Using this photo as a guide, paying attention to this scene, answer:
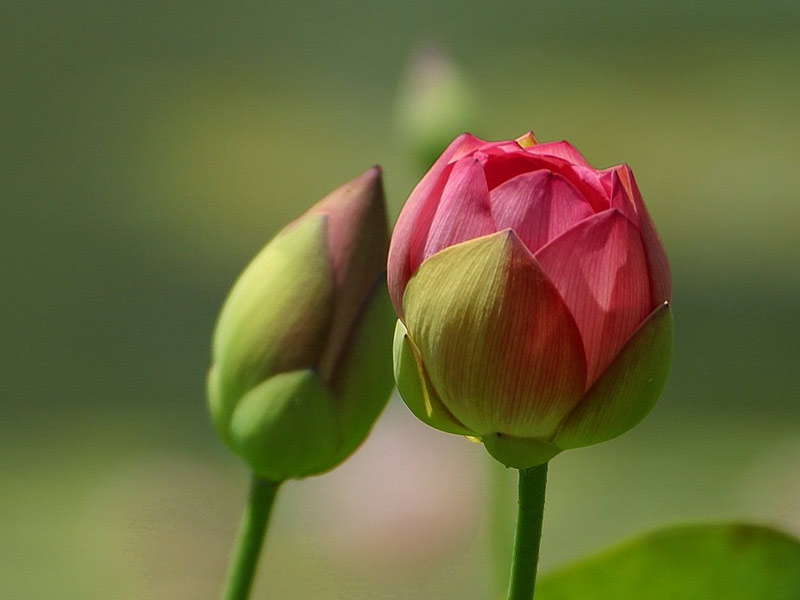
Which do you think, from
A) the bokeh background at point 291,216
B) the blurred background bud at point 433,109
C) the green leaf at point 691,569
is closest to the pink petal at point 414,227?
the green leaf at point 691,569

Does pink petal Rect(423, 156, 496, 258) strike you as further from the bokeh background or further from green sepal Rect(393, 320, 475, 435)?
the bokeh background

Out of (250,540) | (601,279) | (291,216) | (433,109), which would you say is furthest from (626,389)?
(291,216)

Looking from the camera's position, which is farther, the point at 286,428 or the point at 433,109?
the point at 433,109

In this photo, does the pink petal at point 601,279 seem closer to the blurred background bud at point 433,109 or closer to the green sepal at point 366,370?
the green sepal at point 366,370

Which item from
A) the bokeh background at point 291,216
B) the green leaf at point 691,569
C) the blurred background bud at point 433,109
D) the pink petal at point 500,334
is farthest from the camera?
the bokeh background at point 291,216

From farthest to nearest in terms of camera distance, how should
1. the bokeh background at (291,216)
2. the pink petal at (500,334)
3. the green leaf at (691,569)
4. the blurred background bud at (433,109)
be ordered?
the bokeh background at (291,216) → the blurred background bud at (433,109) → the green leaf at (691,569) → the pink petal at (500,334)

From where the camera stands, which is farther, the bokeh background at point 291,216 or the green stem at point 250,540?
the bokeh background at point 291,216

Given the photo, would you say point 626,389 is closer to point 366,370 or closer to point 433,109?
point 366,370

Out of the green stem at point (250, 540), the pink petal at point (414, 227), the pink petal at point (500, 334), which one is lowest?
the green stem at point (250, 540)

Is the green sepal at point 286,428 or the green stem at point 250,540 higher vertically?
the green sepal at point 286,428
